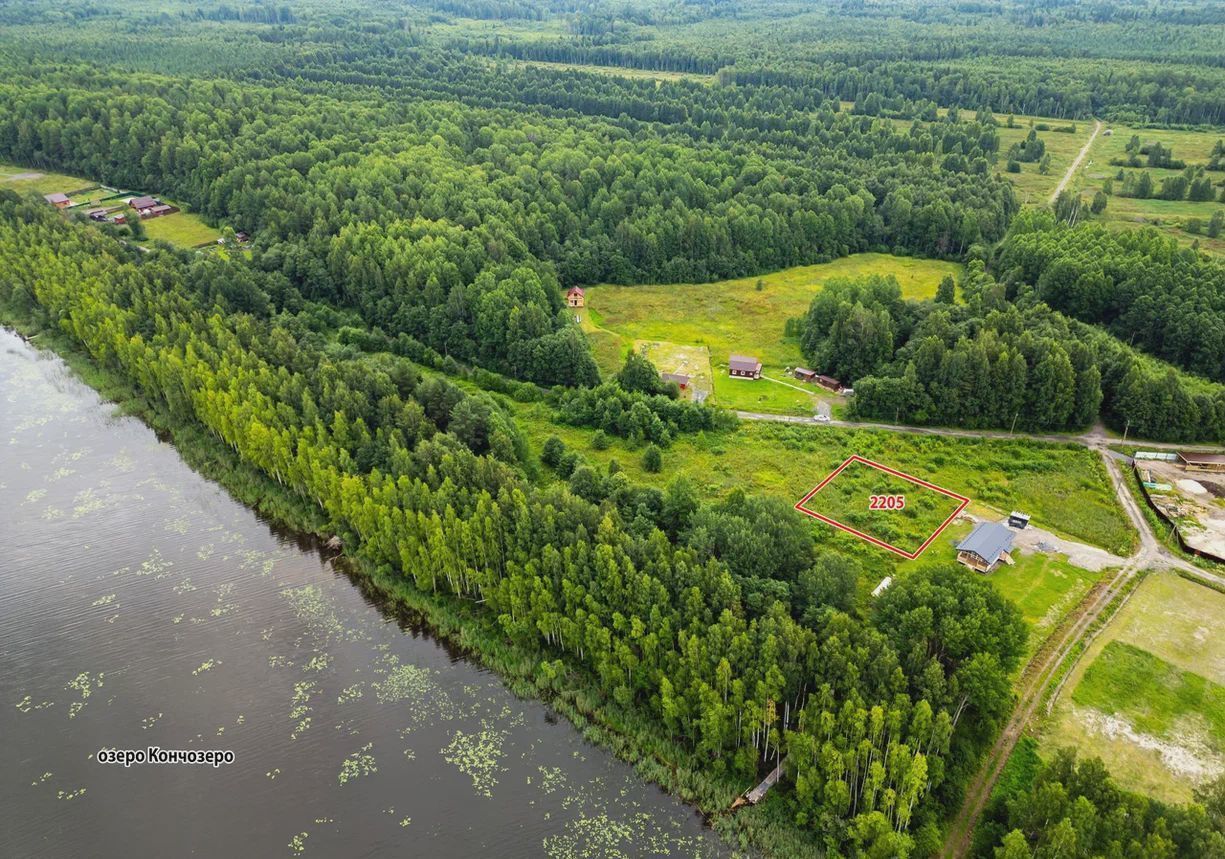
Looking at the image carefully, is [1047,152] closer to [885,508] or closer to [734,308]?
[734,308]

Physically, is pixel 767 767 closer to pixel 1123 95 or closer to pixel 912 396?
pixel 912 396

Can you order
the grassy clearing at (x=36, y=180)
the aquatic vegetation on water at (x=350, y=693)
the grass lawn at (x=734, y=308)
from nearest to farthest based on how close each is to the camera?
the aquatic vegetation on water at (x=350, y=693) < the grass lawn at (x=734, y=308) < the grassy clearing at (x=36, y=180)

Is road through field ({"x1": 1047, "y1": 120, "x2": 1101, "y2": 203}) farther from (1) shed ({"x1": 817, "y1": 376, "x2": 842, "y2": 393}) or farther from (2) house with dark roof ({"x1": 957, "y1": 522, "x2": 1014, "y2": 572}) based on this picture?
(2) house with dark roof ({"x1": 957, "y1": 522, "x2": 1014, "y2": 572})

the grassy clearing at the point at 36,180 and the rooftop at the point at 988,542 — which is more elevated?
the rooftop at the point at 988,542

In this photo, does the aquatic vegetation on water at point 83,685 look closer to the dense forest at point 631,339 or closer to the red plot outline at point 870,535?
the dense forest at point 631,339

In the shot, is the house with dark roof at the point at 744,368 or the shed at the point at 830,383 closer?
the shed at the point at 830,383

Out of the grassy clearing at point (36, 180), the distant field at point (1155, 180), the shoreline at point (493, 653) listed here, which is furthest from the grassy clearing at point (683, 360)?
the grassy clearing at point (36, 180)

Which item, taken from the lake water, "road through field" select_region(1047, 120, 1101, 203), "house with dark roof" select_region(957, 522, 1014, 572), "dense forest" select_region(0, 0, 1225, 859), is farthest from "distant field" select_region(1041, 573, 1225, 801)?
"road through field" select_region(1047, 120, 1101, 203)
